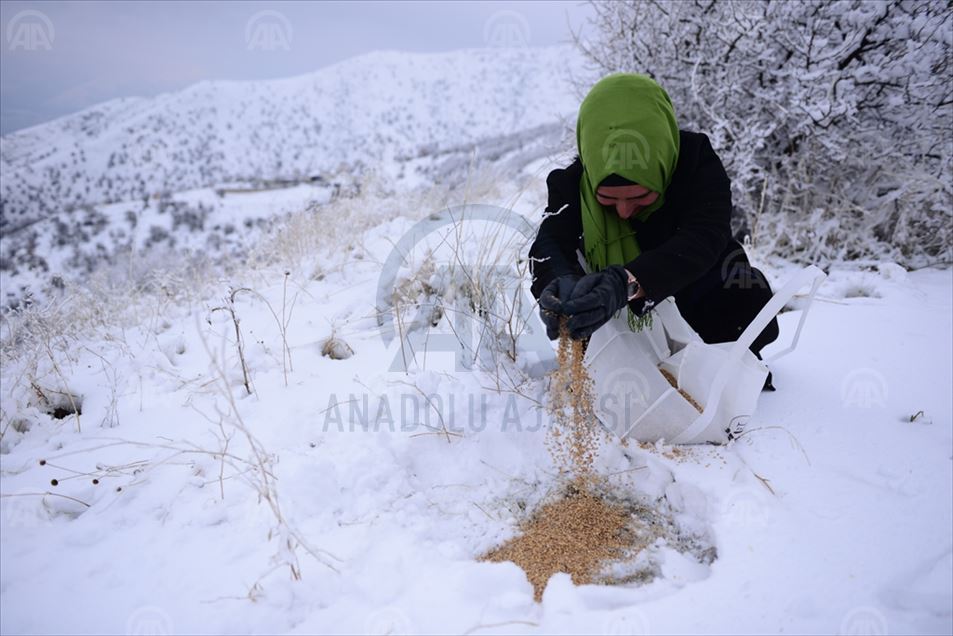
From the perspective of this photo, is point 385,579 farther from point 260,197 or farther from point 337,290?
point 260,197

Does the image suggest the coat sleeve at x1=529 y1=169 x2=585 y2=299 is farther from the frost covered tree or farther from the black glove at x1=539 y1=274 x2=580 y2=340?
the frost covered tree

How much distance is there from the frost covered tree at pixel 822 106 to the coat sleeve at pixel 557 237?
2.09 m

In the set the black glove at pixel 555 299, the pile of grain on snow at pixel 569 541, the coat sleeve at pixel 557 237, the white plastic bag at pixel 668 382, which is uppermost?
the coat sleeve at pixel 557 237

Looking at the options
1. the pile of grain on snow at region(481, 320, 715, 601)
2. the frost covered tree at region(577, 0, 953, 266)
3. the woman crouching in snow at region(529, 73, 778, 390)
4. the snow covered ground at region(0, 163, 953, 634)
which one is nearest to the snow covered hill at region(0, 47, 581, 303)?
the frost covered tree at region(577, 0, 953, 266)

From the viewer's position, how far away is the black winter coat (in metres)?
1.37

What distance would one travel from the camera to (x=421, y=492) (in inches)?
56.2

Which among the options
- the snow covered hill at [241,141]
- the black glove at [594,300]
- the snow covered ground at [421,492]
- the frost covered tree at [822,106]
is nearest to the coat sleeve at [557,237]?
the black glove at [594,300]

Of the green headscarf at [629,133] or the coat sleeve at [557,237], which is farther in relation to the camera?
the coat sleeve at [557,237]

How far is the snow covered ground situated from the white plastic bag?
10cm

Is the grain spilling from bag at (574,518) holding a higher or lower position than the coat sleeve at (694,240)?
lower

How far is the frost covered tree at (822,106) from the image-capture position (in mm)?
2689

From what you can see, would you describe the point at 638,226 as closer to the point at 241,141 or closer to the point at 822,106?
the point at 822,106

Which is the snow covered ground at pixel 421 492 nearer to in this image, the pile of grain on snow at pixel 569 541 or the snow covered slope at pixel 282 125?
the pile of grain on snow at pixel 569 541

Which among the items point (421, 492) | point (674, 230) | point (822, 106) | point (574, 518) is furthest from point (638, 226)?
point (822, 106)
